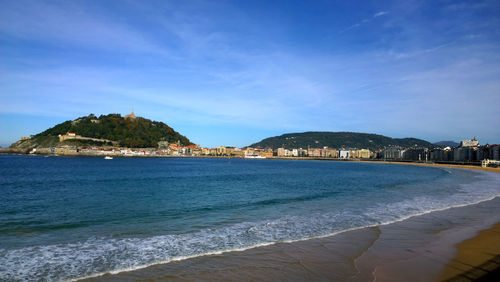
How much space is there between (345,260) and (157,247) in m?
4.80

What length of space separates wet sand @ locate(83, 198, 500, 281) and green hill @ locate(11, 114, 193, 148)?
535 feet

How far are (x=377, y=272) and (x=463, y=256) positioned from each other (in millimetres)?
2762

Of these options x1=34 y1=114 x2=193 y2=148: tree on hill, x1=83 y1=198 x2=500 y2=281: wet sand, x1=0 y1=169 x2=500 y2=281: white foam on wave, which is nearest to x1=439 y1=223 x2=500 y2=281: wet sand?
x1=83 y1=198 x2=500 y2=281: wet sand

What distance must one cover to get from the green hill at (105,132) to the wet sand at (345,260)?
163199 millimetres

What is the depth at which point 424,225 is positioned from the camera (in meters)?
10.8

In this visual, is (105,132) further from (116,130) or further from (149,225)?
(149,225)

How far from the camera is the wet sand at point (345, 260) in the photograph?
19.7 ft

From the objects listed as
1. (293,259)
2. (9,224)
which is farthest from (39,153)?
(293,259)

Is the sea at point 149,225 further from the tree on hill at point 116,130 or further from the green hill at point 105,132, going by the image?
the tree on hill at point 116,130

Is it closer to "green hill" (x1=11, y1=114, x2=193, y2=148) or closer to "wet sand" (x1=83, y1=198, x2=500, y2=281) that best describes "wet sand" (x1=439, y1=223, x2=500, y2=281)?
"wet sand" (x1=83, y1=198, x2=500, y2=281)

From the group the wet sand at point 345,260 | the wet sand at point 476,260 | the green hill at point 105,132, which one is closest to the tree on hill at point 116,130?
the green hill at point 105,132

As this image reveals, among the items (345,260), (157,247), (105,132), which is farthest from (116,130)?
(345,260)

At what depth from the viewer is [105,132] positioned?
166 meters

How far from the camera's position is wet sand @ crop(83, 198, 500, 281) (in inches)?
236
